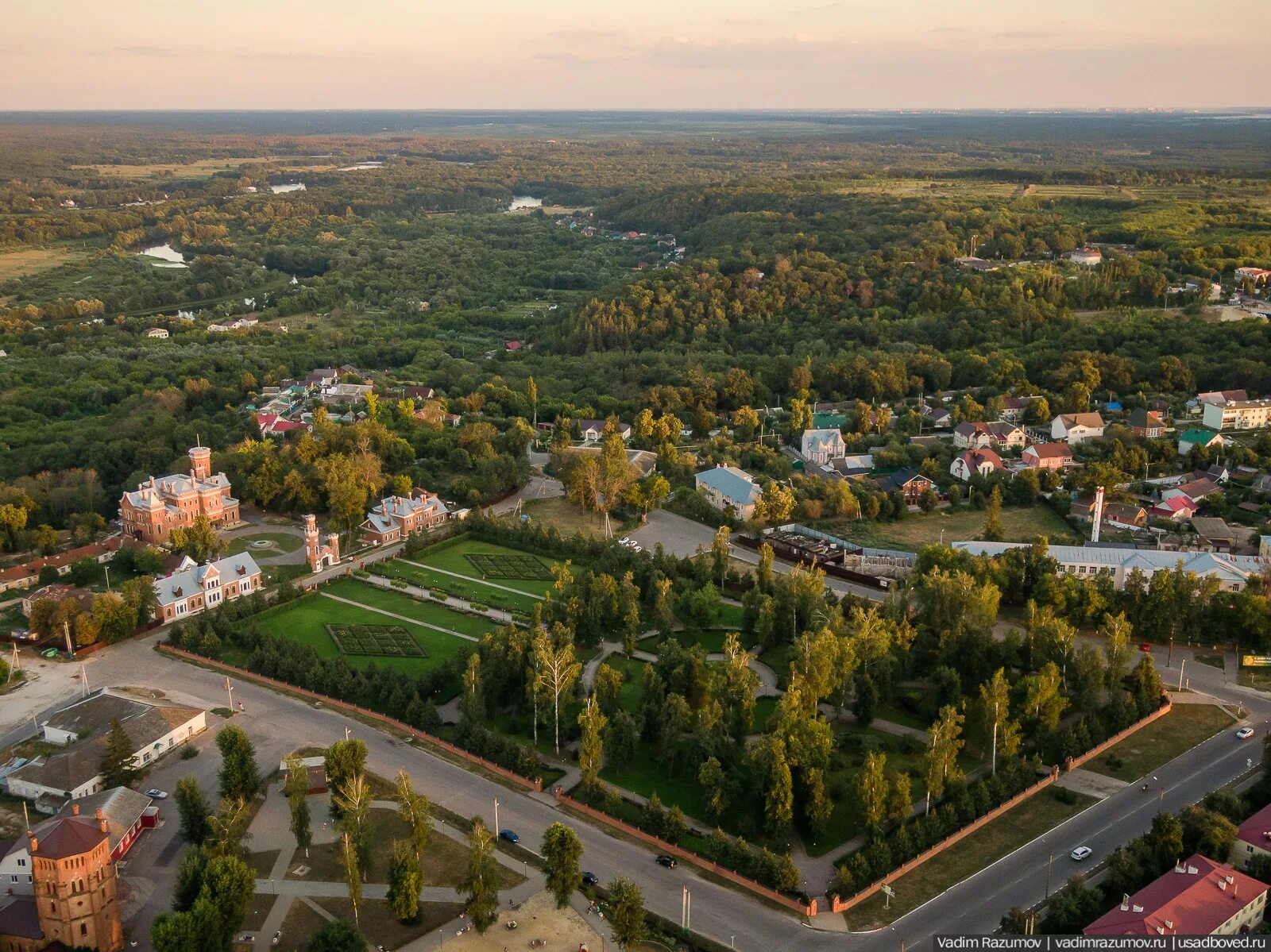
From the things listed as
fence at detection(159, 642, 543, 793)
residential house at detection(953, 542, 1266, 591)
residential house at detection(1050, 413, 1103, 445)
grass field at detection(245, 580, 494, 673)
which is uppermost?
residential house at detection(1050, 413, 1103, 445)

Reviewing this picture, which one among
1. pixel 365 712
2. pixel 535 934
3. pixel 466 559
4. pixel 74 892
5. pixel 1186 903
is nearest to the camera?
pixel 1186 903

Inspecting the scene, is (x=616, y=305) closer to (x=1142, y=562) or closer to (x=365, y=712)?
(x=1142, y=562)

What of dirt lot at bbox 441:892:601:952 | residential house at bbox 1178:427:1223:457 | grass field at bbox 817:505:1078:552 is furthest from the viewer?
residential house at bbox 1178:427:1223:457

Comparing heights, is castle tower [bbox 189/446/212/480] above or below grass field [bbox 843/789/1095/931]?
above

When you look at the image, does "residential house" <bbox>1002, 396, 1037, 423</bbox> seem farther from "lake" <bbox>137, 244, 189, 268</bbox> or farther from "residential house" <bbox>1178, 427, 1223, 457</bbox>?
"lake" <bbox>137, 244, 189, 268</bbox>

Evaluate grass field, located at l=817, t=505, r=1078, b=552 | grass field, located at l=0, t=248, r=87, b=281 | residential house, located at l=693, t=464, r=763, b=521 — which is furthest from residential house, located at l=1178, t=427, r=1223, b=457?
grass field, located at l=0, t=248, r=87, b=281

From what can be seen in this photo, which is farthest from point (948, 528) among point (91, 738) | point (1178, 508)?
point (91, 738)

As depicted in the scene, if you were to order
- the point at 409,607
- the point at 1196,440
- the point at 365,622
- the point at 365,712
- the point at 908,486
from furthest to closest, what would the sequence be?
the point at 1196,440 → the point at 908,486 → the point at 409,607 → the point at 365,622 → the point at 365,712

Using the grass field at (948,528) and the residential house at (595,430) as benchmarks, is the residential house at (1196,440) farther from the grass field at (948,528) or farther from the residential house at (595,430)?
the residential house at (595,430)
